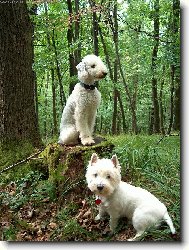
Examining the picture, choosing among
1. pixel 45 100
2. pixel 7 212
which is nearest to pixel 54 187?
pixel 7 212

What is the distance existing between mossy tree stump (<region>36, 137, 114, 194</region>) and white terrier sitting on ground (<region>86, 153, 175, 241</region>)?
16.6 inches

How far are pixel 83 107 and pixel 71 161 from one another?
0.43 meters

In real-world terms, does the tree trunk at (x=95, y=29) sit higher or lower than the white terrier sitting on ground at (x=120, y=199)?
higher

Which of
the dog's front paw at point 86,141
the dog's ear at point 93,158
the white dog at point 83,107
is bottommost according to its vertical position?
the dog's ear at point 93,158

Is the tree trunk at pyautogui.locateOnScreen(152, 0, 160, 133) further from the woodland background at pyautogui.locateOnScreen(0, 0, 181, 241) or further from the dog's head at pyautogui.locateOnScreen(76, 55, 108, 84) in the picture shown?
the dog's head at pyautogui.locateOnScreen(76, 55, 108, 84)

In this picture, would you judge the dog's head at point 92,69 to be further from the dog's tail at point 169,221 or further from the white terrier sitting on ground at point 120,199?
the dog's tail at point 169,221

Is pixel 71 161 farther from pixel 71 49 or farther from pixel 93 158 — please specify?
pixel 71 49

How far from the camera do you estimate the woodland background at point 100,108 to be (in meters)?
2.98

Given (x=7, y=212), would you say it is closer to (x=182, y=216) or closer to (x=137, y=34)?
(x=182, y=216)

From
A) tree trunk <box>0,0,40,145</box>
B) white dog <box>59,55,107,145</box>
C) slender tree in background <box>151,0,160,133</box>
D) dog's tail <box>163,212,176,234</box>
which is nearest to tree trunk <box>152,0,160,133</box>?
slender tree in background <box>151,0,160,133</box>

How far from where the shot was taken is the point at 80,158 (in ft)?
10.2

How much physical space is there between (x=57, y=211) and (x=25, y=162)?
0.74 m

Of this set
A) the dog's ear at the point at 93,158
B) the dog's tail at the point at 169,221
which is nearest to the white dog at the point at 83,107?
the dog's ear at the point at 93,158

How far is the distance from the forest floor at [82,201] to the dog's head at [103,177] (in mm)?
307
